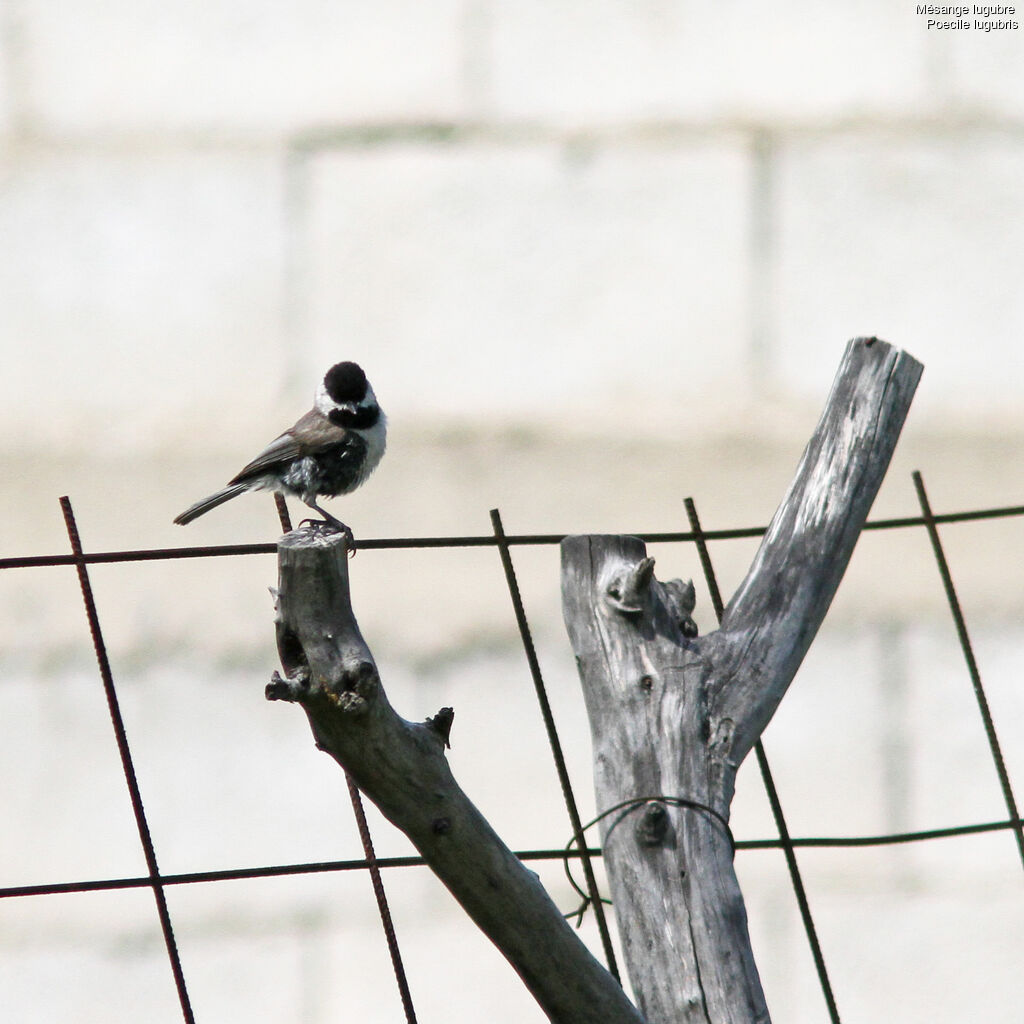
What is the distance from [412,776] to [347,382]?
1.86 meters

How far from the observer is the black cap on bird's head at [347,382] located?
134 inches

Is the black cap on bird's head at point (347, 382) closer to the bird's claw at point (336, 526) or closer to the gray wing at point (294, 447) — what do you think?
the gray wing at point (294, 447)

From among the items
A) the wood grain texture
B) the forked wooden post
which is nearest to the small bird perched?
the forked wooden post

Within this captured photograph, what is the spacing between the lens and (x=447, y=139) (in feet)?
13.3

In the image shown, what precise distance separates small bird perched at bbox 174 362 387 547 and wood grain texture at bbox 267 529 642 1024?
150 cm

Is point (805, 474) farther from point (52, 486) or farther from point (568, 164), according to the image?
point (52, 486)

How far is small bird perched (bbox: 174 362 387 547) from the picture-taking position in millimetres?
3338

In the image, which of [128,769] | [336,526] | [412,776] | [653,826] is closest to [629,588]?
[653,826]

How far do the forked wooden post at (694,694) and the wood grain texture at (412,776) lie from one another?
18cm

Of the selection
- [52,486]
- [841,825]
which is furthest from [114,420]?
[841,825]

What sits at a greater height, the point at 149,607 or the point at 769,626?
the point at 149,607

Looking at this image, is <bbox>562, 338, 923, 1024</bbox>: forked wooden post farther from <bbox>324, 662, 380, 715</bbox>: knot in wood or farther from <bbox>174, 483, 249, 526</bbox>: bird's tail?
<bbox>174, 483, 249, 526</bbox>: bird's tail

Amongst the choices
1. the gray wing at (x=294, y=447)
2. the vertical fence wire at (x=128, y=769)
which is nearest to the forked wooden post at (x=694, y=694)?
the vertical fence wire at (x=128, y=769)

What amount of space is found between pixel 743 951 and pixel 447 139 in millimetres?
2699
